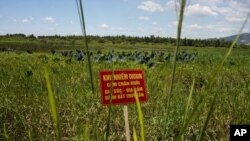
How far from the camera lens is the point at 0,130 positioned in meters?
3.60

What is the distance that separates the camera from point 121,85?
289 cm

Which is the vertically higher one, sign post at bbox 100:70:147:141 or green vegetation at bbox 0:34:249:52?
sign post at bbox 100:70:147:141

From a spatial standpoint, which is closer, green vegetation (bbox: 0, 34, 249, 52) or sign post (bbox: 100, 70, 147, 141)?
sign post (bbox: 100, 70, 147, 141)

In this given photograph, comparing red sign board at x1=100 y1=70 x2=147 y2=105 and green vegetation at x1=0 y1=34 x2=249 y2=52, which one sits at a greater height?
red sign board at x1=100 y1=70 x2=147 y2=105

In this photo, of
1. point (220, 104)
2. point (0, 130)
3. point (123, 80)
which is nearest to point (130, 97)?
point (123, 80)

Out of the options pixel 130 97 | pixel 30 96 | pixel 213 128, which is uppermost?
pixel 130 97

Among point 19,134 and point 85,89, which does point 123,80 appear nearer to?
point 19,134

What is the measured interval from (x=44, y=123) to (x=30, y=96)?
2.76ft

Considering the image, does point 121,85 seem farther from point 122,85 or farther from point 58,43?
point 58,43

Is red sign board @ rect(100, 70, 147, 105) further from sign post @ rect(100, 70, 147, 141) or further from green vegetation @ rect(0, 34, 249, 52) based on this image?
green vegetation @ rect(0, 34, 249, 52)

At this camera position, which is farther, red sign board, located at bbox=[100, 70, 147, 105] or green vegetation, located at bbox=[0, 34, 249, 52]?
green vegetation, located at bbox=[0, 34, 249, 52]

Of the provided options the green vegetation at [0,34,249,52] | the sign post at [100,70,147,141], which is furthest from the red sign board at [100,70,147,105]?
the green vegetation at [0,34,249,52]

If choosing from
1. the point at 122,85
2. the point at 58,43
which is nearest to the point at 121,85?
the point at 122,85

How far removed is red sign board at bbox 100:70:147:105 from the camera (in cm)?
286
